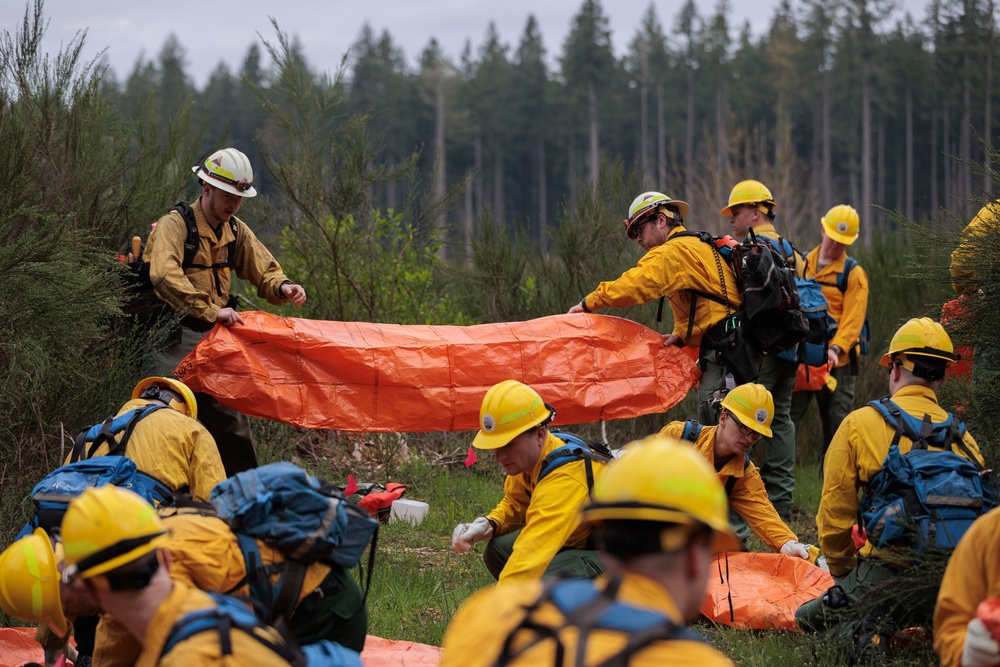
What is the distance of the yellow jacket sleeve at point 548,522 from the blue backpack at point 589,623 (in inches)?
75.5

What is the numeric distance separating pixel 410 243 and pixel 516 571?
20.0 feet

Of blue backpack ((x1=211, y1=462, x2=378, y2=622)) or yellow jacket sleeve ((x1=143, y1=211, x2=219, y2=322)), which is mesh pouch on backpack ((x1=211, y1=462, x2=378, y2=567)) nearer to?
blue backpack ((x1=211, y1=462, x2=378, y2=622))

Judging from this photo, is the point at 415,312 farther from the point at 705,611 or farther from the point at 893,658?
the point at 893,658

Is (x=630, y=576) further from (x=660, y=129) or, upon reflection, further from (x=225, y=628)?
(x=660, y=129)

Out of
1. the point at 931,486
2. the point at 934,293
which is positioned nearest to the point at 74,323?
the point at 931,486

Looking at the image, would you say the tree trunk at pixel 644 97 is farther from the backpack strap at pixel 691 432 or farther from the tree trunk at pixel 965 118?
the backpack strap at pixel 691 432

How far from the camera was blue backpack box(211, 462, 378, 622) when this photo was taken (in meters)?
3.46

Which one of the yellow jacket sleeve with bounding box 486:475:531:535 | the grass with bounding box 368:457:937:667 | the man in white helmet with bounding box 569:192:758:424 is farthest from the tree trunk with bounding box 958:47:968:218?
the yellow jacket sleeve with bounding box 486:475:531:535

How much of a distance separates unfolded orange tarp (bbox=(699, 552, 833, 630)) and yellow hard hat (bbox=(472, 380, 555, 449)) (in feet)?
5.63

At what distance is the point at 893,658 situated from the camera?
13.9 ft

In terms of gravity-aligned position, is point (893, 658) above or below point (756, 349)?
below

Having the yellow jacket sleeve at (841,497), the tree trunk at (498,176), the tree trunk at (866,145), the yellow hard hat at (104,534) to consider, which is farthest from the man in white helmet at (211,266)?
the tree trunk at (498,176)

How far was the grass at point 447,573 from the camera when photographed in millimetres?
4652

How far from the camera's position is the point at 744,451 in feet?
17.6
